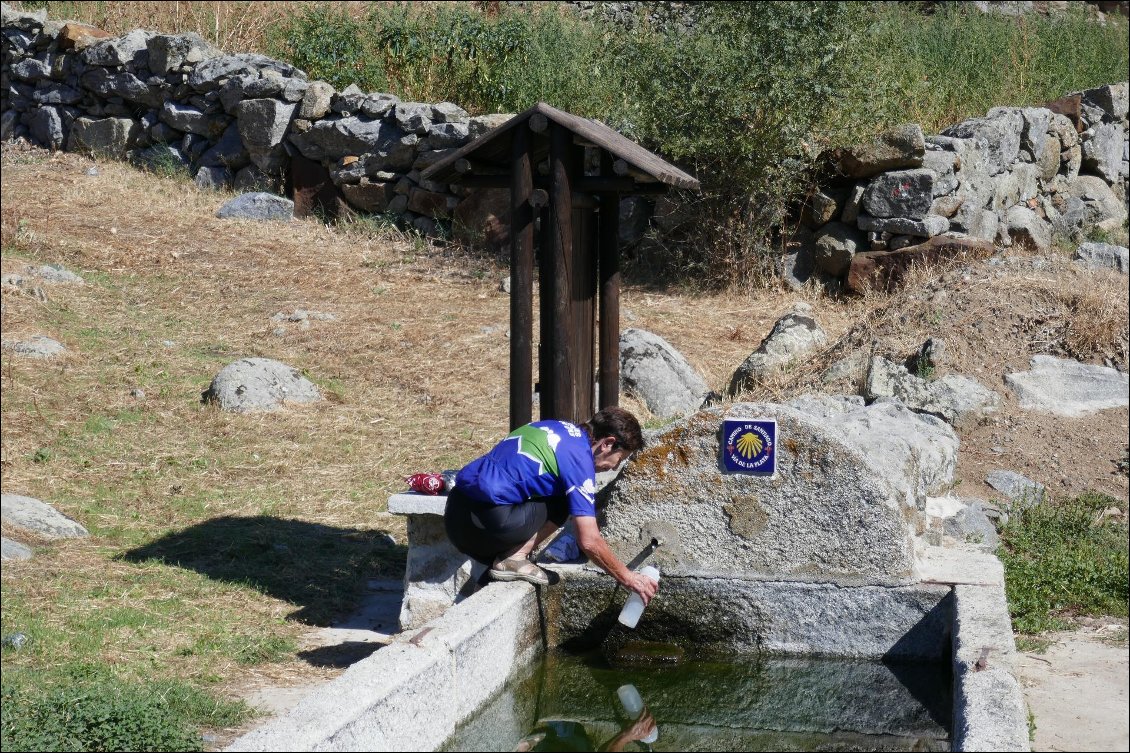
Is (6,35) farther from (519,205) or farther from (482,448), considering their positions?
(519,205)

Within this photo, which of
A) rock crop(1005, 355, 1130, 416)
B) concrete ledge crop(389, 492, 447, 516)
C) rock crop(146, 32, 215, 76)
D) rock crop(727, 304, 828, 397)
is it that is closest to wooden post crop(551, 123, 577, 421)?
concrete ledge crop(389, 492, 447, 516)

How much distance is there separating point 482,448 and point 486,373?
157cm

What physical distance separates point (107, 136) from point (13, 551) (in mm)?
9504

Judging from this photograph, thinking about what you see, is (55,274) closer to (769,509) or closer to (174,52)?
(174,52)

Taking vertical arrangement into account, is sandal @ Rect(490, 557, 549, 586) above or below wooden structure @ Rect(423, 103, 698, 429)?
below

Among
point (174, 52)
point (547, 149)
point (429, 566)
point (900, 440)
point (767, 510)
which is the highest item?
point (174, 52)

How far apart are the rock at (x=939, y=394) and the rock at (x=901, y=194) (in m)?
3.55

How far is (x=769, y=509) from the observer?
196 inches

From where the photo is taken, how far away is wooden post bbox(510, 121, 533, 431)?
5.82 metres

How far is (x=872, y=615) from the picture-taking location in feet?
16.1

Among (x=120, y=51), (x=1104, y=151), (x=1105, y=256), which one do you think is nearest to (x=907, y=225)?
(x=1105, y=256)

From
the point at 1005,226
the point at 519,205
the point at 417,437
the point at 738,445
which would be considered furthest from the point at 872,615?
the point at 1005,226

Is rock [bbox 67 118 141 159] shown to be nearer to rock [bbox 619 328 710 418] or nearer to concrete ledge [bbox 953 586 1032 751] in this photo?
rock [bbox 619 328 710 418]

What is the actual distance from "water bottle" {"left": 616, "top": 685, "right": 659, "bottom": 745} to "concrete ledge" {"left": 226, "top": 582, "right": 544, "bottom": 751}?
42cm
